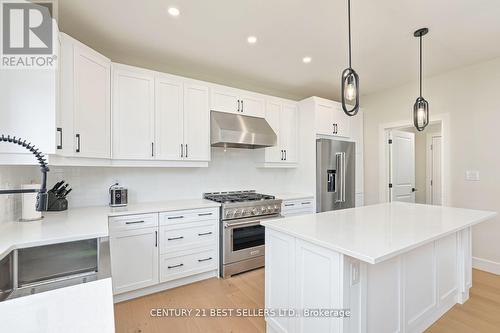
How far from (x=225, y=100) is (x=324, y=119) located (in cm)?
168

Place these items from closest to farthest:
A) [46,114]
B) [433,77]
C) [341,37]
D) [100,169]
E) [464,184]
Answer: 1. [46,114]
2. [341,37]
3. [100,169]
4. [464,184]
5. [433,77]

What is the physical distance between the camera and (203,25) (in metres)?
2.30

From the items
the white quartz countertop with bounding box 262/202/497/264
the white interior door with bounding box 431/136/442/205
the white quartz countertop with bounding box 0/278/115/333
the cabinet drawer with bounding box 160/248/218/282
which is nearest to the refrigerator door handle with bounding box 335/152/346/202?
the white quartz countertop with bounding box 262/202/497/264

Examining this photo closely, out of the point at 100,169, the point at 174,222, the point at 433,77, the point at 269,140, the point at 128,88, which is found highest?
the point at 433,77

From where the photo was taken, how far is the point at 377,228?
1.69 m

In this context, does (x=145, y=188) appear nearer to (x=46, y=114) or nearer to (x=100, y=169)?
(x=100, y=169)

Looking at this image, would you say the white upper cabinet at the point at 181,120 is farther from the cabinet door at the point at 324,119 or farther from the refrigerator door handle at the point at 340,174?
the refrigerator door handle at the point at 340,174

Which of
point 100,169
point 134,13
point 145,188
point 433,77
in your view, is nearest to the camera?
point 134,13

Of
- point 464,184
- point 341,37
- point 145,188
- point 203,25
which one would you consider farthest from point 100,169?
point 464,184

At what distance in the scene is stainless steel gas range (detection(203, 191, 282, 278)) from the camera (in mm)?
2887

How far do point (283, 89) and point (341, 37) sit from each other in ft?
5.68

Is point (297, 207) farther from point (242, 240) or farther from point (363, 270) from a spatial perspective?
point (363, 270)

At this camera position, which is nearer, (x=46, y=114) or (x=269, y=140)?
(x=46, y=114)

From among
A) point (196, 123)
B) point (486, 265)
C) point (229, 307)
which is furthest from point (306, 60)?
point (486, 265)
